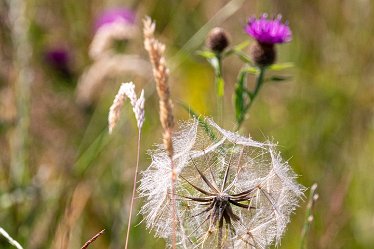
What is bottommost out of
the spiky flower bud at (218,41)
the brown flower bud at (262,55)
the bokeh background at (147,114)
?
the bokeh background at (147,114)

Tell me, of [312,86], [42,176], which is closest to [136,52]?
[312,86]

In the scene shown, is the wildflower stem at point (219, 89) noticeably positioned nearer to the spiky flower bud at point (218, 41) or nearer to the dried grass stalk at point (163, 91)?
the spiky flower bud at point (218, 41)

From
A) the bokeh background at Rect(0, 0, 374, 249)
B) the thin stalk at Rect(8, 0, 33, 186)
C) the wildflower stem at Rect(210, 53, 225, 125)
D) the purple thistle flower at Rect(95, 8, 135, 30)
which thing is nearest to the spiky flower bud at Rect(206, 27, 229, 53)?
the wildflower stem at Rect(210, 53, 225, 125)

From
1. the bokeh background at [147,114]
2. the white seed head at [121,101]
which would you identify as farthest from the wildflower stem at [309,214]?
the bokeh background at [147,114]

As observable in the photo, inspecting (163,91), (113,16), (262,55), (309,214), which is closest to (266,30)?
(262,55)

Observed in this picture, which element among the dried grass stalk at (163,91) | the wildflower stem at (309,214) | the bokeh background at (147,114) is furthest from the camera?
the bokeh background at (147,114)

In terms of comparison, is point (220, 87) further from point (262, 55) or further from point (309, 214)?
point (309, 214)

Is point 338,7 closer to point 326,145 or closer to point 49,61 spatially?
point 326,145
